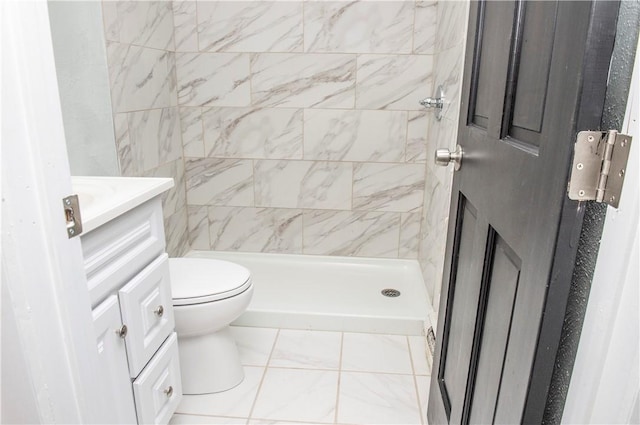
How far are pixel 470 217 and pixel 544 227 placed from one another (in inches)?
18.2

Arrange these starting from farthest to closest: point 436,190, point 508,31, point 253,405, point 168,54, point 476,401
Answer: point 168,54
point 436,190
point 253,405
point 476,401
point 508,31

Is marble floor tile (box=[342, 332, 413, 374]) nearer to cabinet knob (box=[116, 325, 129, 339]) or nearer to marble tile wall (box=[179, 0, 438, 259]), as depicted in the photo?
marble tile wall (box=[179, 0, 438, 259])

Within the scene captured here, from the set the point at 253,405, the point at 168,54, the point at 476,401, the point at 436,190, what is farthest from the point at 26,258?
the point at 168,54

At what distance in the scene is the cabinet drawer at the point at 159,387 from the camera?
1198mm

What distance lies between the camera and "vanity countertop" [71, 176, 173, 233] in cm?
95

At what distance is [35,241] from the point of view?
62 cm

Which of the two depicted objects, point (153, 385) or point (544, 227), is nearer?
point (544, 227)

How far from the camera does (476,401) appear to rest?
95 cm

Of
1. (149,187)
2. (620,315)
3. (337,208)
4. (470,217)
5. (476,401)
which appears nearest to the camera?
(620,315)

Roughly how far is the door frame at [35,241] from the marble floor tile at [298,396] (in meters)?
1.01

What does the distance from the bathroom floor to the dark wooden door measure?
499mm

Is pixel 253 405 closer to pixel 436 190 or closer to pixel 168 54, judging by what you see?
pixel 436 190

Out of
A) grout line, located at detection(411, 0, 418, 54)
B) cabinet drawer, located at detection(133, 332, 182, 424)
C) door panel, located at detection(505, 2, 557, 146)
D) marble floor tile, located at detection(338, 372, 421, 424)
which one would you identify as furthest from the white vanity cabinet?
grout line, located at detection(411, 0, 418, 54)

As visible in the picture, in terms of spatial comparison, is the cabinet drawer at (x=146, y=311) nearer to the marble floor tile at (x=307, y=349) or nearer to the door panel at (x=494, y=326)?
the marble floor tile at (x=307, y=349)
